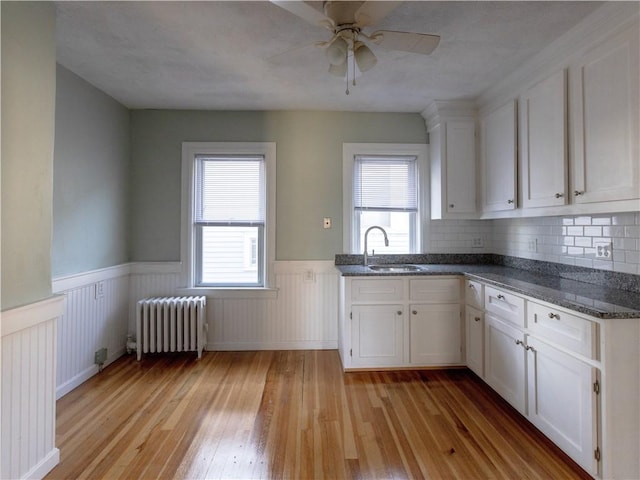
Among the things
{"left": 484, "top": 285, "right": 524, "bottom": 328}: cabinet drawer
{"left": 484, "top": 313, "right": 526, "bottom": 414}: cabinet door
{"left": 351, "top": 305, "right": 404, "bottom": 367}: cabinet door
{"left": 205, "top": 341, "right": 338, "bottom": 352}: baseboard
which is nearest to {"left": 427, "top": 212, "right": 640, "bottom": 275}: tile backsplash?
{"left": 484, "top": 285, "right": 524, "bottom": 328}: cabinet drawer

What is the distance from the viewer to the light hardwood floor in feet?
5.58

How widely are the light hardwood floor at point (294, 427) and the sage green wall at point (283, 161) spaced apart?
1274 millimetres

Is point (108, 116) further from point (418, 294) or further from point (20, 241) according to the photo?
point (418, 294)

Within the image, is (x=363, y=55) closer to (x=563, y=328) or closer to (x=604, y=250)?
(x=563, y=328)

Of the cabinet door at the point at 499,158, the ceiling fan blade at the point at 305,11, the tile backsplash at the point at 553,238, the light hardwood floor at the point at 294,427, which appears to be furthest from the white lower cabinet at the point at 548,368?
the ceiling fan blade at the point at 305,11

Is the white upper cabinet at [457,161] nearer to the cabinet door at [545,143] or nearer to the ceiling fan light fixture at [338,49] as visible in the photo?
the cabinet door at [545,143]

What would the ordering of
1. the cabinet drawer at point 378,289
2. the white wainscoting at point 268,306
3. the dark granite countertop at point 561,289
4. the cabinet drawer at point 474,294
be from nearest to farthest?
1. the dark granite countertop at point 561,289
2. the cabinet drawer at point 474,294
3. the cabinet drawer at point 378,289
4. the white wainscoting at point 268,306

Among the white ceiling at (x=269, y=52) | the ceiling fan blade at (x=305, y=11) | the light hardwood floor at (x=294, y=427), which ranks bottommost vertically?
the light hardwood floor at (x=294, y=427)

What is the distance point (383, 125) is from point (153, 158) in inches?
96.5

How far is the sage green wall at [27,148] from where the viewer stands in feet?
4.83

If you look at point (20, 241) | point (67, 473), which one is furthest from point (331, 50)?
point (67, 473)

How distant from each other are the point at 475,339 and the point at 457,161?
1.66 metres

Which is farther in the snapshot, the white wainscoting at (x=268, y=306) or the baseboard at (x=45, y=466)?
the white wainscoting at (x=268, y=306)

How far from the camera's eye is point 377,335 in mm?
2824
